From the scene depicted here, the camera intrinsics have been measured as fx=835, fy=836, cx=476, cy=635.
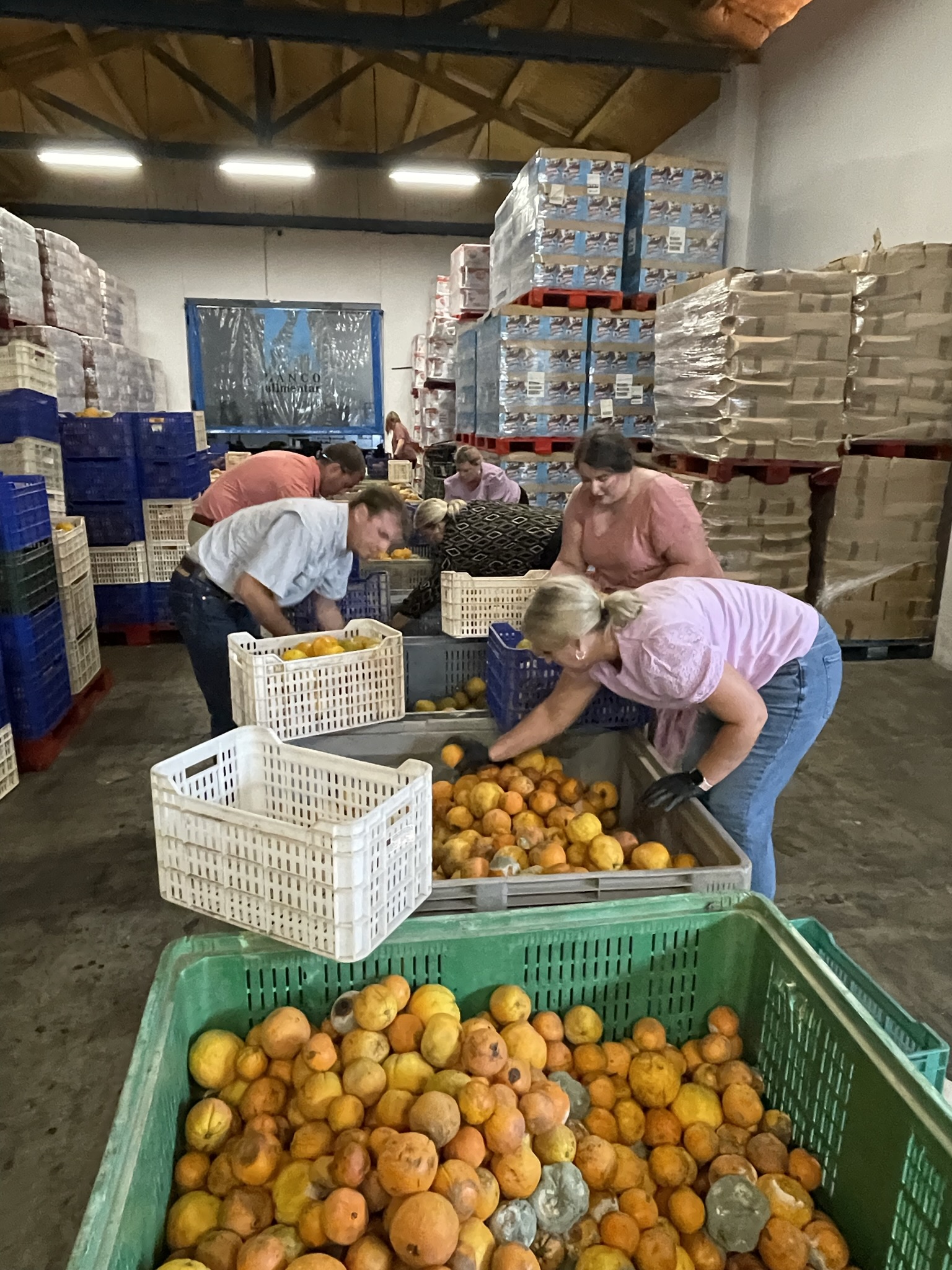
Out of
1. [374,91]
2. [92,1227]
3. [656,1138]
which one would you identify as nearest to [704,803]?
[656,1138]

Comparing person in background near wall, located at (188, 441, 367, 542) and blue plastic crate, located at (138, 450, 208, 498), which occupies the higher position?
person in background near wall, located at (188, 441, 367, 542)

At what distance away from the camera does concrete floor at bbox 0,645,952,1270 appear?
214 cm

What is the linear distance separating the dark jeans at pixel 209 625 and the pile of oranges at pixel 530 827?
1.21 m

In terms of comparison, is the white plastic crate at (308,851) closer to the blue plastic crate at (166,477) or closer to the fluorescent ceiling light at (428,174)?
the blue plastic crate at (166,477)

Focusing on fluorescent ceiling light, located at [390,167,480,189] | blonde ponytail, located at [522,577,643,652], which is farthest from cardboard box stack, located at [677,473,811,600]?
fluorescent ceiling light, located at [390,167,480,189]

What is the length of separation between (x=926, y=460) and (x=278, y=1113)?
5749 mm

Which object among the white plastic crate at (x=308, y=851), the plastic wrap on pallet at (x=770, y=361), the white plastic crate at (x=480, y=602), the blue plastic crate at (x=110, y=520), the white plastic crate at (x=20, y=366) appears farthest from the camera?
the blue plastic crate at (x=110, y=520)

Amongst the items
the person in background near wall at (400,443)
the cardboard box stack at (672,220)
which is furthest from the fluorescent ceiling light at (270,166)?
the cardboard box stack at (672,220)

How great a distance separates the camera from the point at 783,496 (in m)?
5.67

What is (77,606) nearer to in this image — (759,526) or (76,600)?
(76,600)

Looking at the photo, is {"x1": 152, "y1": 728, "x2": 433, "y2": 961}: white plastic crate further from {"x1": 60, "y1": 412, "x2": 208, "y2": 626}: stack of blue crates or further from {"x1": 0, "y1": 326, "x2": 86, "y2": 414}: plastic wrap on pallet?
{"x1": 0, "y1": 326, "x2": 86, "y2": 414}: plastic wrap on pallet

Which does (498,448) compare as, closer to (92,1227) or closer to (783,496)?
(783,496)

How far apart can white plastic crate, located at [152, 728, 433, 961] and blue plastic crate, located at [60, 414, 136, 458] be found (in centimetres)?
510

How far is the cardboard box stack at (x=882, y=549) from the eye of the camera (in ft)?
18.5
